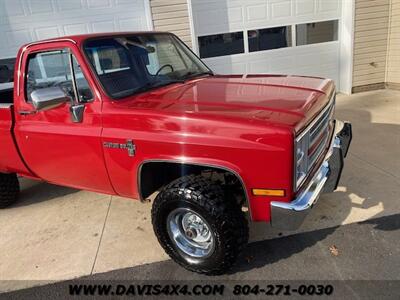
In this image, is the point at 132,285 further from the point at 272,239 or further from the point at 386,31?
the point at 386,31

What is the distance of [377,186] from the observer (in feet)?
14.0

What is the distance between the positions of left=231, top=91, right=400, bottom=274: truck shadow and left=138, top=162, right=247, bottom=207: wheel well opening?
0.52 metres

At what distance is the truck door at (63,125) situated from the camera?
3.27 meters

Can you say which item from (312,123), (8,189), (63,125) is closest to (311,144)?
(312,123)

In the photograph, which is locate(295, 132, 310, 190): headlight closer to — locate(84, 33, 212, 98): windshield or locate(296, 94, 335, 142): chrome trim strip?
locate(296, 94, 335, 142): chrome trim strip

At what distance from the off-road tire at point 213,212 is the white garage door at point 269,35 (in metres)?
5.57

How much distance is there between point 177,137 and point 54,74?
1.60 metres

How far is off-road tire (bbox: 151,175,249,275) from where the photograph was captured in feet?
9.25

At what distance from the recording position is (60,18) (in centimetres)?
730

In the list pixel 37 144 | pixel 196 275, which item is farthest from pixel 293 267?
pixel 37 144

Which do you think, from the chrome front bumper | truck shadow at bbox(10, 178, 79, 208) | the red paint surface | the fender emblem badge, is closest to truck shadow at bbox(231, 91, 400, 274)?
the chrome front bumper

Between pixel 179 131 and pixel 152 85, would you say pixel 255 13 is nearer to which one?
pixel 152 85

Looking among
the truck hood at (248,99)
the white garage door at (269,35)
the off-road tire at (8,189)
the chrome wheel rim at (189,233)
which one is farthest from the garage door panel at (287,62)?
the chrome wheel rim at (189,233)

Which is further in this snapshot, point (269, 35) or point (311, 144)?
point (269, 35)
